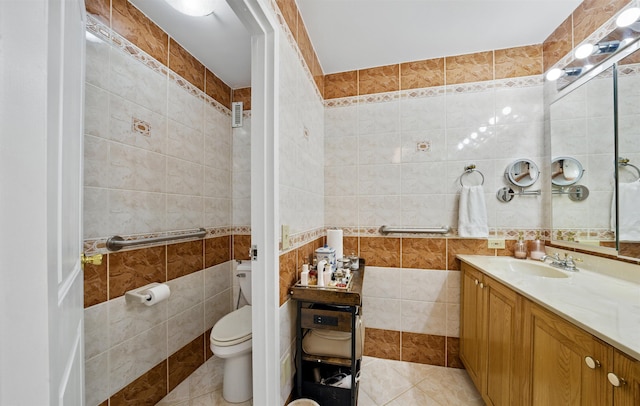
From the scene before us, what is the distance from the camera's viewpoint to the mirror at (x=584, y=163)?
1.34 meters

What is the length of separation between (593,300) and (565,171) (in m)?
1.06

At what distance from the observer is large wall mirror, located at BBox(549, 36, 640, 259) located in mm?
1203

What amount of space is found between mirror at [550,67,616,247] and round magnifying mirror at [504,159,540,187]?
10cm

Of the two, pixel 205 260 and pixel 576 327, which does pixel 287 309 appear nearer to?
pixel 205 260

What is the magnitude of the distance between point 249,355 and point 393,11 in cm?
241

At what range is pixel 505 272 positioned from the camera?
139 centimetres

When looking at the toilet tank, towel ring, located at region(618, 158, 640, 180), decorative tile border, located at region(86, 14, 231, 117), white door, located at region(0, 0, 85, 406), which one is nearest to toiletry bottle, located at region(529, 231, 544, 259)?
towel ring, located at region(618, 158, 640, 180)

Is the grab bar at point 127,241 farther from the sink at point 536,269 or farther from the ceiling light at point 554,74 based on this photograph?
the ceiling light at point 554,74

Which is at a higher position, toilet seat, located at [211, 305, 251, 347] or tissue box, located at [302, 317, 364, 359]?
tissue box, located at [302, 317, 364, 359]

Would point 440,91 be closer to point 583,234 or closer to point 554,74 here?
point 554,74

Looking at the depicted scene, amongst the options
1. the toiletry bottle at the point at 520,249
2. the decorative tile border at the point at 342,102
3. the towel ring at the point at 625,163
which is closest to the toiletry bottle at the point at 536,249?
the toiletry bottle at the point at 520,249

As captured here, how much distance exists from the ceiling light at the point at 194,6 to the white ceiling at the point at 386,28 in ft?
0.26

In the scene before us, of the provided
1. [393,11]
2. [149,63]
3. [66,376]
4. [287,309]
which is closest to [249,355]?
[287,309]

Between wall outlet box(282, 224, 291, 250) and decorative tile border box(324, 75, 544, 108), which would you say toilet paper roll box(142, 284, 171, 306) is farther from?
decorative tile border box(324, 75, 544, 108)
